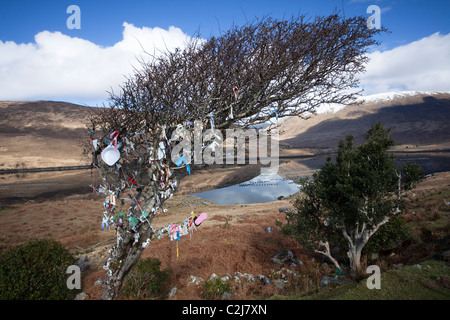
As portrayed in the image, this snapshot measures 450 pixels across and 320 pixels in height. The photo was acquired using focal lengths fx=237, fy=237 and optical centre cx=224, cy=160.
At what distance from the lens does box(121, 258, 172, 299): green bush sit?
5875mm

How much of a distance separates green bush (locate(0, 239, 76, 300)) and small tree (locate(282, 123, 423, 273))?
298 inches

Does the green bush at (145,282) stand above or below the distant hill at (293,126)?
below

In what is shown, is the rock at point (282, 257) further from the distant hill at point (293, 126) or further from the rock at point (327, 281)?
the distant hill at point (293, 126)

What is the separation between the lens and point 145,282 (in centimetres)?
628

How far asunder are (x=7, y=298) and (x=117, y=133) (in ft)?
15.0

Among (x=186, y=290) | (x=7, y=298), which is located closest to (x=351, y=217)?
(x=186, y=290)

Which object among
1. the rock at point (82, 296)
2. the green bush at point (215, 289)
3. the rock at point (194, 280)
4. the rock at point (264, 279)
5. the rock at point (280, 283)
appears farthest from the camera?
the rock at point (264, 279)

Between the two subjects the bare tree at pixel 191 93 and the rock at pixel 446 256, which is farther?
the rock at pixel 446 256

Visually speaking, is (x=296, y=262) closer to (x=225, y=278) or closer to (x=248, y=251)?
(x=248, y=251)

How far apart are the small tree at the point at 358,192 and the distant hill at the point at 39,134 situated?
135ft

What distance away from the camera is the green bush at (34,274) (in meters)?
5.38

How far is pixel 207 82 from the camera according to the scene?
4.70 m

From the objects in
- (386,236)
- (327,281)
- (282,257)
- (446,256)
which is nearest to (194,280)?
(327,281)

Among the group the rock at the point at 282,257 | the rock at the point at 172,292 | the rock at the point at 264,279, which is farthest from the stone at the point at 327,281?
the rock at the point at 172,292
